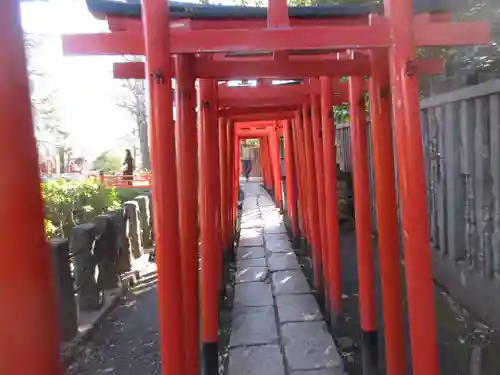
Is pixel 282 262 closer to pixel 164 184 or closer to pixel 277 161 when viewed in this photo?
pixel 164 184

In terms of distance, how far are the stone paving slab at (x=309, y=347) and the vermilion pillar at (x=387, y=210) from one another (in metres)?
0.81

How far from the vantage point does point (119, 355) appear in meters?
3.98

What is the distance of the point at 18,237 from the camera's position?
0.77 metres

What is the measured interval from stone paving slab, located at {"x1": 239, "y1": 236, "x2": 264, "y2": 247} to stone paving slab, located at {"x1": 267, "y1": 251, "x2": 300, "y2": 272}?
1.11m

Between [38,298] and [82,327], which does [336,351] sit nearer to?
[82,327]

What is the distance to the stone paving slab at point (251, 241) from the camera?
26.4 ft

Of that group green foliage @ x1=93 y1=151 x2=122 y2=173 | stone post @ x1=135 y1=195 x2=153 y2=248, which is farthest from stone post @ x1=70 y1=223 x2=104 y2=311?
green foliage @ x1=93 y1=151 x2=122 y2=173

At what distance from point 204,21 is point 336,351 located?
8.36 ft

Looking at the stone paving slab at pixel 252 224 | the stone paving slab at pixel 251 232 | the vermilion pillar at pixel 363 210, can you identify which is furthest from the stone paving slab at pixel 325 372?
the stone paving slab at pixel 252 224

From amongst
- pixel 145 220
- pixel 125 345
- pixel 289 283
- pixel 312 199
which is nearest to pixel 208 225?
pixel 125 345

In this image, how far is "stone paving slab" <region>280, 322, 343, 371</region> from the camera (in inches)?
136

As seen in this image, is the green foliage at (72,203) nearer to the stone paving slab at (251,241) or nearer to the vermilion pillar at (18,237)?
the stone paving slab at (251,241)

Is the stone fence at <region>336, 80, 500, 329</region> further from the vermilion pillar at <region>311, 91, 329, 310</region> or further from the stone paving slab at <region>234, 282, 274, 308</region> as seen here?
the stone paving slab at <region>234, 282, 274, 308</region>

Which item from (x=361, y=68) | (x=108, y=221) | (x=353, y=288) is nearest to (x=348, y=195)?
(x=353, y=288)
